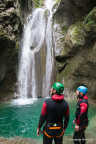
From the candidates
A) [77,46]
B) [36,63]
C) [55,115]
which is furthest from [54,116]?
[36,63]

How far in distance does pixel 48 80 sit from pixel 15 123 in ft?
22.7

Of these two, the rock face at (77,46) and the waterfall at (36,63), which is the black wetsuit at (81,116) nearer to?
the rock face at (77,46)

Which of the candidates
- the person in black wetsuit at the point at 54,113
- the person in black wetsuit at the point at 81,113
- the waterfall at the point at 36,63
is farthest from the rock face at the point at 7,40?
the person in black wetsuit at the point at 54,113

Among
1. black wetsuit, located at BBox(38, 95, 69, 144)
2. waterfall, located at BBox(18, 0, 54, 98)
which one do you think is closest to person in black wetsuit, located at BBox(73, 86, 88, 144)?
black wetsuit, located at BBox(38, 95, 69, 144)

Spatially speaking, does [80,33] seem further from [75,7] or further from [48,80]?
[48,80]

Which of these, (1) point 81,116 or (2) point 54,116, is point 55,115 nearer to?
(2) point 54,116

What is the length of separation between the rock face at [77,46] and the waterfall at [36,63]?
3.27ft

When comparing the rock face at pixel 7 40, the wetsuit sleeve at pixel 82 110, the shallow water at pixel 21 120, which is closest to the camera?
the wetsuit sleeve at pixel 82 110

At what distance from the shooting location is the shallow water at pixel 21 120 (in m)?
6.78

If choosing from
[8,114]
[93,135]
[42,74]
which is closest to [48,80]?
[42,74]

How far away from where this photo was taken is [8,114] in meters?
9.49

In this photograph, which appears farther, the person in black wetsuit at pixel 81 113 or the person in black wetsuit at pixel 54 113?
the person in black wetsuit at pixel 81 113

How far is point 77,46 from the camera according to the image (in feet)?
40.5

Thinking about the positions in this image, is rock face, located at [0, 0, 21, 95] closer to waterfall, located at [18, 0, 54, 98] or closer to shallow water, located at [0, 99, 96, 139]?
waterfall, located at [18, 0, 54, 98]
